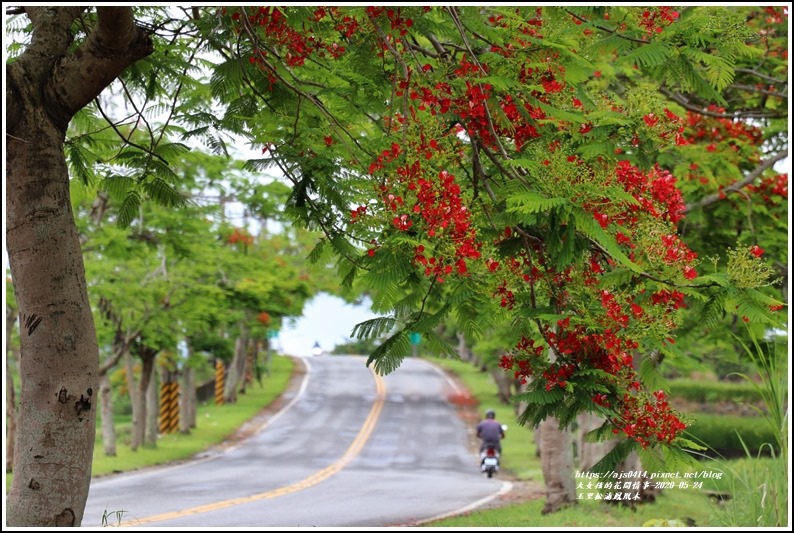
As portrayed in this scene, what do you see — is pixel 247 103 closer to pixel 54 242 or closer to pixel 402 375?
pixel 54 242

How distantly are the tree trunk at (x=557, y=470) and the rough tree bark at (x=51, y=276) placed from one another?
8.87 m

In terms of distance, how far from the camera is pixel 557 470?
13414 millimetres

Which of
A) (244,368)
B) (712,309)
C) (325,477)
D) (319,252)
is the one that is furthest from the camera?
(244,368)

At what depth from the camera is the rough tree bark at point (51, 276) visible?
5359mm

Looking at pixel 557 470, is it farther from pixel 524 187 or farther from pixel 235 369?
pixel 235 369

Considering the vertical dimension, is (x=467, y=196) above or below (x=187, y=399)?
above

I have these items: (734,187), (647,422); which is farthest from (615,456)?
(734,187)

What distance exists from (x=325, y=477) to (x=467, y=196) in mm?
16044

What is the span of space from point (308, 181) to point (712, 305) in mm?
2739

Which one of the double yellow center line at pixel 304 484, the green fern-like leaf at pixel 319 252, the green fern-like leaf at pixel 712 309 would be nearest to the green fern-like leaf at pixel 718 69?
the green fern-like leaf at pixel 712 309

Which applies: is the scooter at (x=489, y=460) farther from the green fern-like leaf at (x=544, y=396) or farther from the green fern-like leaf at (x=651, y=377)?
the green fern-like leaf at (x=544, y=396)

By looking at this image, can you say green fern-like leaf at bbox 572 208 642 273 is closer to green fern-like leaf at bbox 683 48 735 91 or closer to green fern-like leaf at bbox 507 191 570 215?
green fern-like leaf at bbox 507 191 570 215

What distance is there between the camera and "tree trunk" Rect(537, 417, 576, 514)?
13.4 m

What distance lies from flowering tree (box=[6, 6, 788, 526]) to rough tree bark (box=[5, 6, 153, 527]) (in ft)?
0.04
